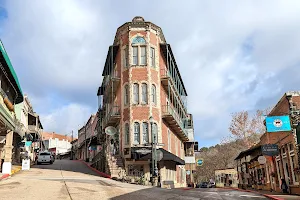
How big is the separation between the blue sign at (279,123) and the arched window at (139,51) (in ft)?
44.7

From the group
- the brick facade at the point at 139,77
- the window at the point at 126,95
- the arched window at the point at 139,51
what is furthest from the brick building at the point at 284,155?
the window at the point at 126,95

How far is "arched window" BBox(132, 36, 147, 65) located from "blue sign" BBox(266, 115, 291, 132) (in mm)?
13612

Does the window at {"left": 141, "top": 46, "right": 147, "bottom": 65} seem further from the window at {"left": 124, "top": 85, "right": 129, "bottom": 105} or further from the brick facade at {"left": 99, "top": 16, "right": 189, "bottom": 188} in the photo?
the window at {"left": 124, "top": 85, "right": 129, "bottom": 105}

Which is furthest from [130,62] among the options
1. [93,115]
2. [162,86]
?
[93,115]

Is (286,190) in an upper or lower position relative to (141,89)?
lower

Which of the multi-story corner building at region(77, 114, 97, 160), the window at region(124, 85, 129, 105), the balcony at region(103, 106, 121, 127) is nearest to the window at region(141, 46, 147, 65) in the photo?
the window at region(124, 85, 129, 105)

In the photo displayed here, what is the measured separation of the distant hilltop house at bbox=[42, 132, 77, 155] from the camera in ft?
325

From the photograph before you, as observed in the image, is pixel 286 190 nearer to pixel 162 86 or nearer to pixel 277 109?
pixel 277 109

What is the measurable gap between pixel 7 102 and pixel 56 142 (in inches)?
3088

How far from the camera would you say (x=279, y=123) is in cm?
2072

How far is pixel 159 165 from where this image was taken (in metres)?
28.8

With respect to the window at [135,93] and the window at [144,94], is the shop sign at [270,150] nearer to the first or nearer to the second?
the window at [144,94]

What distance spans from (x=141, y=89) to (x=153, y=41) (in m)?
5.05

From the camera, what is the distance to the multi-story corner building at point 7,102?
2205cm
